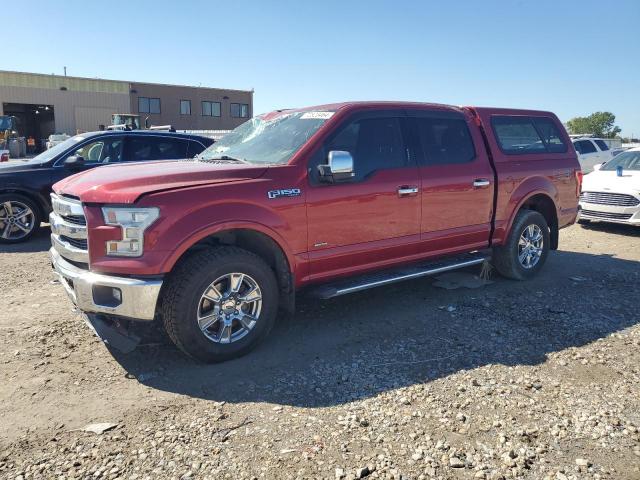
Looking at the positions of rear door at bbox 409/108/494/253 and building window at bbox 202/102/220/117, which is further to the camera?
building window at bbox 202/102/220/117

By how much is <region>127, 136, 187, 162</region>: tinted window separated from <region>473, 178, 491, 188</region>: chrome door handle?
17.8ft

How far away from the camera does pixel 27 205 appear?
815 cm

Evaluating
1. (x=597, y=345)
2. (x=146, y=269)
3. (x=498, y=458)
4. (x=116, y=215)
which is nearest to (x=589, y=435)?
(x=498, y=458)

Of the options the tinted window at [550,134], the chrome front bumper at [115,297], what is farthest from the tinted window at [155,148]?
the tinted window at [550,134]

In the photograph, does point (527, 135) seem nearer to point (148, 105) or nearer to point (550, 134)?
point (550, 134)

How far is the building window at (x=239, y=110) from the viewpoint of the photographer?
5672cm

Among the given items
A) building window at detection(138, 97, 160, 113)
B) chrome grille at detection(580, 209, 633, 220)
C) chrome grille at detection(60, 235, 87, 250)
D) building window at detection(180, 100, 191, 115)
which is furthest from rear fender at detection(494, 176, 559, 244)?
building window at detection(180, 100, 191, 115)

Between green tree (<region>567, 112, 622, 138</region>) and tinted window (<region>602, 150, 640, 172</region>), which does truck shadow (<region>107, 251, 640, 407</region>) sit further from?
green tree (<region>567, 112, 622, 138</region>)

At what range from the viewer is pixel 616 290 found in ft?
19.5

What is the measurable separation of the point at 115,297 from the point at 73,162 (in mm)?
5245

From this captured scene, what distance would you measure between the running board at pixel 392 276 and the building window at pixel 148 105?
50946mm

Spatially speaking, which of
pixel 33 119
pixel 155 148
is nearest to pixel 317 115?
pixel 155 148

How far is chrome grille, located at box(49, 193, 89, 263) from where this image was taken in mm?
3789

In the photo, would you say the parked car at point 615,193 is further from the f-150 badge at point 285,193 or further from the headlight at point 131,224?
the headlight at point 131,224
